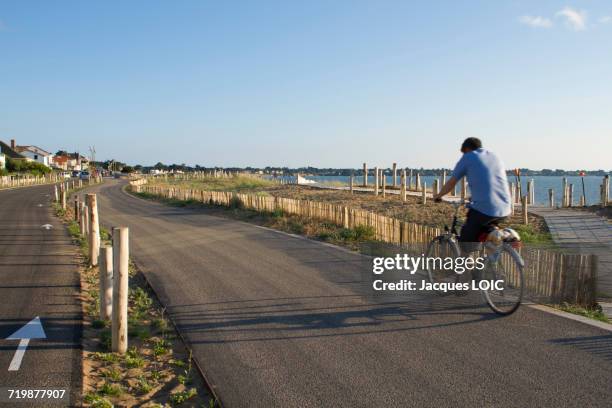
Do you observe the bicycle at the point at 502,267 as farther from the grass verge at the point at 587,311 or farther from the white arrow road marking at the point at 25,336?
the white arrow road marking at the point at 25,336

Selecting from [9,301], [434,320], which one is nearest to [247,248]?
A: [9,301]

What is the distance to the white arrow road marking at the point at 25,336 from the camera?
17.1 ft

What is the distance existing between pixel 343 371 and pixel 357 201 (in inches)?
1109

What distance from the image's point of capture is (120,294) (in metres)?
5.66

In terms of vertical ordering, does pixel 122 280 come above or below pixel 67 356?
above

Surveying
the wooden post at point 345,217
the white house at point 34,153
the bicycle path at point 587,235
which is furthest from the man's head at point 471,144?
the white house at point 34,153

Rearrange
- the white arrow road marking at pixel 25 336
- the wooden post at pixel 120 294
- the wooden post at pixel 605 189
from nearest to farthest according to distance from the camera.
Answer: the white arrow road marking at pixel 25 336
the wooden post at pixel 120 294
the wooden post at pixel 605 189

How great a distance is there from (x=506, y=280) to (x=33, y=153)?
139m

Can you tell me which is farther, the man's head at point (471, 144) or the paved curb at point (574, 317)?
the man's head at point (471, 144)

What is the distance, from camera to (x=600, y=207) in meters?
25.2

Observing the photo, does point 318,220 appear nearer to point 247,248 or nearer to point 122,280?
point 247,248

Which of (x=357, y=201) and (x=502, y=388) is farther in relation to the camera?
(x=357, y=201)

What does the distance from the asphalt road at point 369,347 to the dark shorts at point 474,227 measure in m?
0.71

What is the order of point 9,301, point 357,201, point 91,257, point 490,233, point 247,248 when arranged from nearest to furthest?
point 490,233
point 9,301
point 91,257
point 247,248
point 357,201
